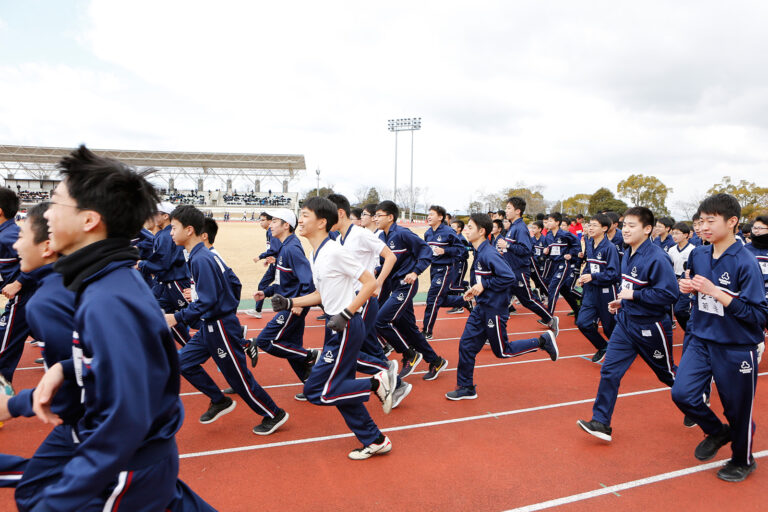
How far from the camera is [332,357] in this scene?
353 centimetres

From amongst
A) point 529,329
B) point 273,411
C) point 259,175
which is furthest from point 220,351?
point 259,175

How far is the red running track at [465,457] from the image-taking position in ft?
10.3

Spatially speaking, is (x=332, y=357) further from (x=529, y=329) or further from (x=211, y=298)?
(x=529, y=329)

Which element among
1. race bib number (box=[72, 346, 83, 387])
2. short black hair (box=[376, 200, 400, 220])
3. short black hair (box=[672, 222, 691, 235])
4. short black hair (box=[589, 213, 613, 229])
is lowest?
race bib number (box=[72, 346, 83, 387])

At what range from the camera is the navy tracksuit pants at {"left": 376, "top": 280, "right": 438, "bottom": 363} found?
5625 mm

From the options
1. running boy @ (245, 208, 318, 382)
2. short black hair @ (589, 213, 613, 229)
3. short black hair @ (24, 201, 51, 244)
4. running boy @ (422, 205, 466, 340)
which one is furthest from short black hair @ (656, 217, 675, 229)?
short black hair @ (24, 201, 51, 244)

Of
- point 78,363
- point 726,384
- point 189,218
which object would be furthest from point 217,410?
point 726,384

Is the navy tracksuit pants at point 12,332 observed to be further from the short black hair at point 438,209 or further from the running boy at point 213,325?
the short black hair at point 438,209

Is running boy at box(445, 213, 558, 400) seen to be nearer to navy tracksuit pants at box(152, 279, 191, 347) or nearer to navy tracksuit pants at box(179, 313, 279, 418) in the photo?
navy tracksuit pants at box(179, 313, 279, 418)

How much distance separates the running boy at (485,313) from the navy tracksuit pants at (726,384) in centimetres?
173

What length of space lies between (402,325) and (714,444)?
324 cm

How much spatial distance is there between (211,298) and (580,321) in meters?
5.05

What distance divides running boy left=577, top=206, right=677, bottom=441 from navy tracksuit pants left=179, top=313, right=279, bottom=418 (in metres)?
2.85

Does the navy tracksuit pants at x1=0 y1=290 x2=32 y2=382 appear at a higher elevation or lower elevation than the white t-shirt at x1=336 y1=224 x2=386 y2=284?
lower
